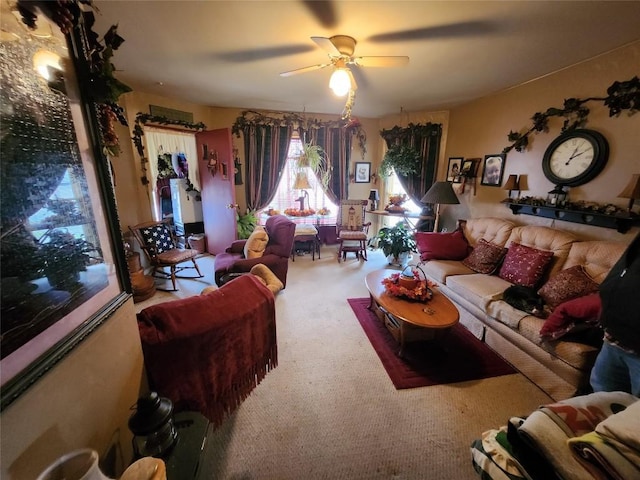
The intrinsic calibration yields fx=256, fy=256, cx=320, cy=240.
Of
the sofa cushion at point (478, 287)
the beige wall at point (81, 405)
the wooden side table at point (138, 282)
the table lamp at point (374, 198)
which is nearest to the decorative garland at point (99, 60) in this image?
the beige wall at point (81, 405)

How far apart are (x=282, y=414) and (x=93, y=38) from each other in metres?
2.12

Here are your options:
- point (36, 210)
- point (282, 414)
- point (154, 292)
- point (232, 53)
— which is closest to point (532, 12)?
point (232, 53)

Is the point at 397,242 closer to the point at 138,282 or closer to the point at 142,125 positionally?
the point at 138,282

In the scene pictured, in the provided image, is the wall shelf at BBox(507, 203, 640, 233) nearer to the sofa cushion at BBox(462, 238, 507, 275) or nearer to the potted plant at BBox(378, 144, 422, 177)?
the sofa cushion at BBox(462, 238, 507, 275)

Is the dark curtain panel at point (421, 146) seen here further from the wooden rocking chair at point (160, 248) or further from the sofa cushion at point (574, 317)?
the wooden rocking chair at point (160, 248)

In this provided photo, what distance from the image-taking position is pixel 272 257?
9.89ft

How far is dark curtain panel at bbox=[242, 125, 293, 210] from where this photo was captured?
454 centimetres

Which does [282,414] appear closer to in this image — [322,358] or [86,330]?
[322,358]

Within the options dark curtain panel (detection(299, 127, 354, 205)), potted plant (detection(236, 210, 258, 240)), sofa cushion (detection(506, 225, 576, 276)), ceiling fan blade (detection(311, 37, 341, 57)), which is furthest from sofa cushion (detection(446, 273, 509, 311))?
potted plant (detection(236, 210, 258, 240))

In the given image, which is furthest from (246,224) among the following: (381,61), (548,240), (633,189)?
(633,189)

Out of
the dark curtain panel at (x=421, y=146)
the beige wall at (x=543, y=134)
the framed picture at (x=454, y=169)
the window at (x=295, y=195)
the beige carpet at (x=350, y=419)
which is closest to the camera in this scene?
the beige carpet at (x=350, y=419)

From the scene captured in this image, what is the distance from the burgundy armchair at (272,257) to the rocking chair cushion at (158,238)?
1.03 m

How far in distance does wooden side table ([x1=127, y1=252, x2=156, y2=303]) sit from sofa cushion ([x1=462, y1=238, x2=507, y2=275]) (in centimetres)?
389

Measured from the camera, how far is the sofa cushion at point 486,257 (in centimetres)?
283
